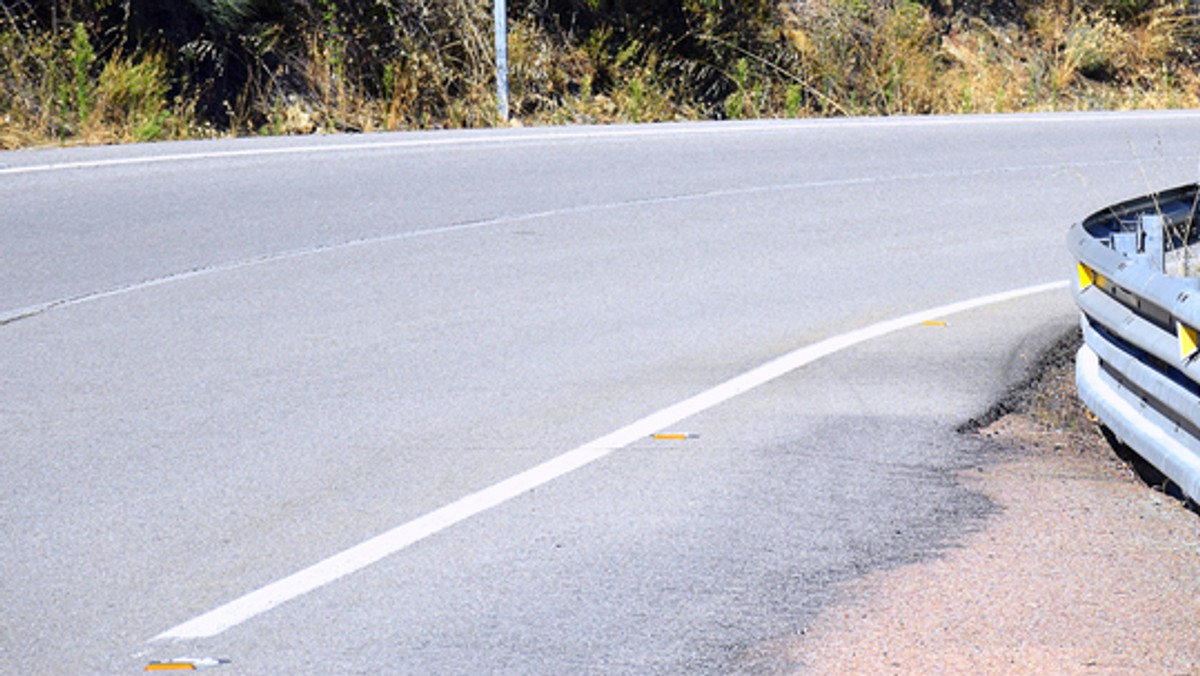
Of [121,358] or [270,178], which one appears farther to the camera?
[270,178]

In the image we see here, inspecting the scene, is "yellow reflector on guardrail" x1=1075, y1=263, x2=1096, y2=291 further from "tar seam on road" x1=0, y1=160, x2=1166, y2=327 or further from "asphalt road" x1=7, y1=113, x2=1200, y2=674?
"tar seam on road" x1=0, y1=160, x2=1166, y2=327

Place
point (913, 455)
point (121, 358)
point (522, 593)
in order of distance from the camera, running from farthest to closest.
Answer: point (121, 358)
point (913, 455)
point (522, 593)

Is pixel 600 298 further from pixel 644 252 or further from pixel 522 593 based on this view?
pixel 522 593

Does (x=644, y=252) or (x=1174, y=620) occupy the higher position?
(x=1174, y=620)

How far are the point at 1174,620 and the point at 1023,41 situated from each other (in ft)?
64.2

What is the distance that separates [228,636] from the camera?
168 inches

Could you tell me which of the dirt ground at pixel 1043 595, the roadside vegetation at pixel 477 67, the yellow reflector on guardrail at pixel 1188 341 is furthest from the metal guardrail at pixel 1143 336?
the roadside vegetation at pixel 477 67

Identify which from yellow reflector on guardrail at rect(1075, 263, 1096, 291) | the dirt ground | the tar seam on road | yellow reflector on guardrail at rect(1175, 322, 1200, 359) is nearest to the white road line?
the dirt ground

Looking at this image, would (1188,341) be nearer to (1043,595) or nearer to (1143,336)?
(1143,336)

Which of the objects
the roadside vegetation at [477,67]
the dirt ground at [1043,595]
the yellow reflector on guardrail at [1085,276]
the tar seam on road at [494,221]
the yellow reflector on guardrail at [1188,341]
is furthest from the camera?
the roadside vegetation at [477,67]

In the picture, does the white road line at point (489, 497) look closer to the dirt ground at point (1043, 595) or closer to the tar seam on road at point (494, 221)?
the dirt ground at point (1043, 595)

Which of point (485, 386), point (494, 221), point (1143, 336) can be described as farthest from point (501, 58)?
point (1143, 336)

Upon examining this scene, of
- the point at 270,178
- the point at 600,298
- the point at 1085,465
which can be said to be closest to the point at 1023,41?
the point at 270,178

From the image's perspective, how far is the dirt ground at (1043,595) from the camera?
412 cm
